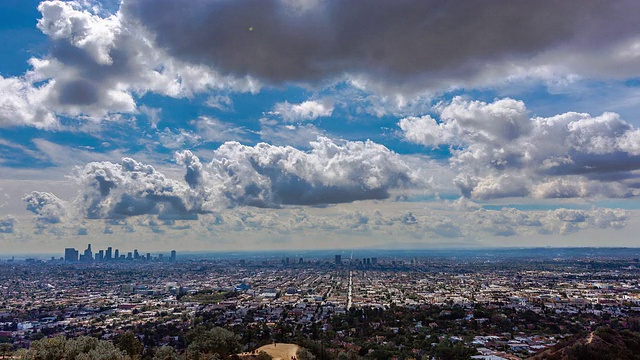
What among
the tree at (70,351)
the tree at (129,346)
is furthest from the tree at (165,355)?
the tree at (70,351)

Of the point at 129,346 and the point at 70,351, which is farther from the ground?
the point at 70,351

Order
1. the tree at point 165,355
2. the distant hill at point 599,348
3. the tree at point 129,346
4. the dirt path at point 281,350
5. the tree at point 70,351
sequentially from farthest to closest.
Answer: the dirt path at point 281,350 → the distant hill at point 599,348 → the tree at point 129,346 → the tree at point 165,355 → the tree at point 70,351

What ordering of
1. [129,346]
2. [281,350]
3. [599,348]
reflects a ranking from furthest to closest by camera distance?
[281,350]
[599,348]
[129,346]

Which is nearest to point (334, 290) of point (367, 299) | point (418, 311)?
point (367, 299)

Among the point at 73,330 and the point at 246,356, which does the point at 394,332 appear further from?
the point at 73,330

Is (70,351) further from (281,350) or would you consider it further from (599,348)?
(599,348)

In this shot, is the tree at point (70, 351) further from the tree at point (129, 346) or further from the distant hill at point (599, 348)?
the distant hill at point (599, 348)

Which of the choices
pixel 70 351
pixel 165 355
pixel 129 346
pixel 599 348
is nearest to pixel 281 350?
pixel 165 355

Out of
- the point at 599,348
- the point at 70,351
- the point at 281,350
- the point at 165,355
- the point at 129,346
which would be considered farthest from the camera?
the point at 281,350
